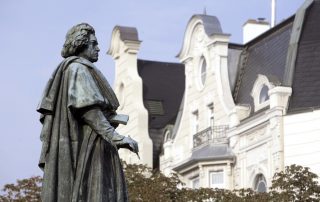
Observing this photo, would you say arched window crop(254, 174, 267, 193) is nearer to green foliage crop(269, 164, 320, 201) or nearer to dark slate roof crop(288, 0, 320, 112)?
dark slate roof crop(288, 0, 320, 112)

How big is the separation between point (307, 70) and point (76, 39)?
3075 centimetres

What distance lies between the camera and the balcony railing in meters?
45.2

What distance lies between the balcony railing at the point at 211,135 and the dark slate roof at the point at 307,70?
4317 mm

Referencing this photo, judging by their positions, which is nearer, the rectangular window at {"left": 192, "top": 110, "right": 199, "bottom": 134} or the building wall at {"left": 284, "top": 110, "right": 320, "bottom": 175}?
the building wall at {"left": 284, "top": 110, "right": 320, "bottom": 175}

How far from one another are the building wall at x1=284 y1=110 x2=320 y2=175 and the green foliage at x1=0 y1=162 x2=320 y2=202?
3052 millimetres

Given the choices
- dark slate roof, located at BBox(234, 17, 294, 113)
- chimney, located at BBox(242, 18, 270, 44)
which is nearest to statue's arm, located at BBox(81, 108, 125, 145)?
dark slate roof, located at BBox(234, 17, 294, 113)

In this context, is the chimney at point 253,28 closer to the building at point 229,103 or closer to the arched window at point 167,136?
the building at point 229,103

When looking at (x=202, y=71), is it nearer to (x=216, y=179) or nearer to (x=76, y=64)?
(x=216, y=179)

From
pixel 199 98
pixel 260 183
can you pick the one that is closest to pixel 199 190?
pixel 260 183

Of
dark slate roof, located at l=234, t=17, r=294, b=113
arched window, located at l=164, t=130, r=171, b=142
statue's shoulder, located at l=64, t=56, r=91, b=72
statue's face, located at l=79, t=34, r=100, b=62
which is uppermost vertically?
dark slate roof, located at l=234, t=17, r=294, b=113

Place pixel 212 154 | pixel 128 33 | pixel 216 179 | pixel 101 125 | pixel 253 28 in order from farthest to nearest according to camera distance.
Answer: pixel 128 33, pixel 253 28, pixel 216 179, pixel 212 154, pixel 101 125

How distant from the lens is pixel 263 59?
1757 inches

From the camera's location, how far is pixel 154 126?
51969mm

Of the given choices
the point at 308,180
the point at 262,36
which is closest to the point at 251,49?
the point at 262,36
